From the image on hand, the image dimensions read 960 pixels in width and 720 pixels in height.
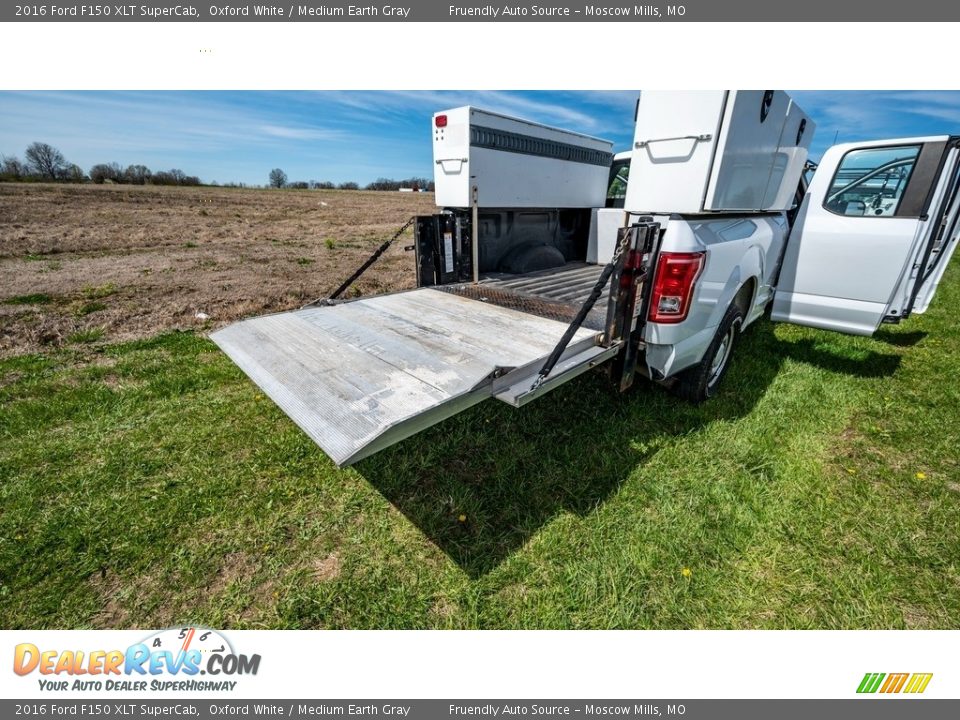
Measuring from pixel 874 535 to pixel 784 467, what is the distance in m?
0.65

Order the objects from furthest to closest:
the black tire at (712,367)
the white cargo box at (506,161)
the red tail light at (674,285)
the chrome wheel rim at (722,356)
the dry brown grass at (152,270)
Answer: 1. the dry brown grass at (152,270)
2. the white cargo box at (506,161)
3. the chrome wheel rim at (722,356)
4. the black tire at (712,367)
5. the red tail light at (674,285)

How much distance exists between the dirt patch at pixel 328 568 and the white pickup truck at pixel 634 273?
971 millimetres

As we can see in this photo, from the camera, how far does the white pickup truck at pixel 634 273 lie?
8.00ft

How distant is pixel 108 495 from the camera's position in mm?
2846

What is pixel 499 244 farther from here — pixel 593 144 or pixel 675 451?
pixel 675 451

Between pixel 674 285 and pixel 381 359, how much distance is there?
2.04m

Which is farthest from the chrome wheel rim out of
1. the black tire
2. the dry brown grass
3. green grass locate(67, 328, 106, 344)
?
green grass locate(67, 328, 106, 344)

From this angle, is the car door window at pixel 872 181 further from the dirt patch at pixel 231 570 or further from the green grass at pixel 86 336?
the green grass at pixel 86 336

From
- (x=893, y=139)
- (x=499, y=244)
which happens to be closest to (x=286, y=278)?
(x=499, y=244)

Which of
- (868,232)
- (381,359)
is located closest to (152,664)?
(381,359)

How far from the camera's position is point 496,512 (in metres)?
2.79

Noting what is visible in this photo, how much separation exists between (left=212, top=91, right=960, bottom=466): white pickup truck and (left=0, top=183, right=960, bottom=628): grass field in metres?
0.82

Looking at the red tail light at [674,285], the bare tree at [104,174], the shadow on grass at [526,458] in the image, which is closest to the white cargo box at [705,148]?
the red tail light at [674,285]

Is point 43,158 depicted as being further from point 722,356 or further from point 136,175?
point 722,356
